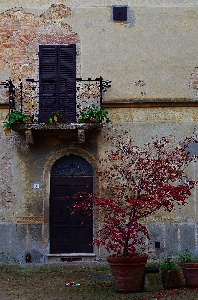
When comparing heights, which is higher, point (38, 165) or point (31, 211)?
point (38, 165)

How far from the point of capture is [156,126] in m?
13.8

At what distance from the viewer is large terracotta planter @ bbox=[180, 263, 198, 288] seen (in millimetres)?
9250

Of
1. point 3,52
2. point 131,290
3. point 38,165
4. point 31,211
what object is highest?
point 3,52

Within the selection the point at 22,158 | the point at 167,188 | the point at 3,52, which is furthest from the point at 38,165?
the point at 167,188

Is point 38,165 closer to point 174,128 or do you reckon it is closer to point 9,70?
point 9,70

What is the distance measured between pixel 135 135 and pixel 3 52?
13.2 feet

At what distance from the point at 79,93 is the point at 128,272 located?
19.9 ft

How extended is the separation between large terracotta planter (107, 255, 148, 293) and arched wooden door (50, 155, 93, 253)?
4.51 meters

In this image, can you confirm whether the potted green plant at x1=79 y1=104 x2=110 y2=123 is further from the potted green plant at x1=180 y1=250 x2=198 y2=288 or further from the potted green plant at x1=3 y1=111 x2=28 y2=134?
the potted green plant at x1=180 y1=250 x2=198 y2=288

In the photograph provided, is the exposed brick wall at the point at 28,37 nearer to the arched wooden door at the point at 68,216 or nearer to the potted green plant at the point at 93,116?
the potted green plant at the point at 93,116

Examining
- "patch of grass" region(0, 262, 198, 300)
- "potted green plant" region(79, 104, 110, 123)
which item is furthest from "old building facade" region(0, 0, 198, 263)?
"patch of grass" region(0, 262, 198, 300)

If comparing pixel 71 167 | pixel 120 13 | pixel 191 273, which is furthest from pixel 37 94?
pixel 191 273

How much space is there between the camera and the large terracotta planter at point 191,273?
9.25 metres

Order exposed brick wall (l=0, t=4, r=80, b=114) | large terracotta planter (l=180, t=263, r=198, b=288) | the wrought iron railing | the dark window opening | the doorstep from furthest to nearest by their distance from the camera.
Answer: the dark window opening < exposed brick wall (l=0, t=4, r=80, b=114) < the wrought iron railing < the doorstep < large terracotta planter (l=180, t=263, r=198, b=288)
